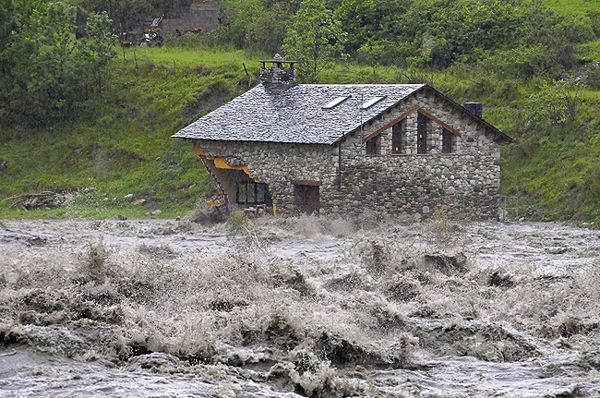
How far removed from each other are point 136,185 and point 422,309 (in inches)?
1019

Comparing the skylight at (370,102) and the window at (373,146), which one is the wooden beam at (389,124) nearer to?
the window at (373,146)

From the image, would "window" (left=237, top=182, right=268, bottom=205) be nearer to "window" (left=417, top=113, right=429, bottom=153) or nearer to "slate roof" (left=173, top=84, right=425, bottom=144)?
"slate roof" (left=173, top=84, right=425, bottom=144)

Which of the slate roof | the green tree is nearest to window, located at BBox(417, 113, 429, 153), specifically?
the slate roof

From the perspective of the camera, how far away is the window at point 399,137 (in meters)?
41.4

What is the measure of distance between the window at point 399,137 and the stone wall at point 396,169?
12 cm

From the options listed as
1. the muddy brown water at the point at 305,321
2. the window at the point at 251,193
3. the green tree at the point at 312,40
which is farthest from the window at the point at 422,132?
the green tree at the point at 312,40

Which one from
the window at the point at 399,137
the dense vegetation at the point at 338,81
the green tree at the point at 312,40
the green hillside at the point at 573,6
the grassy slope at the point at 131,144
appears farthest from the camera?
the green hillside at the point at 573,6

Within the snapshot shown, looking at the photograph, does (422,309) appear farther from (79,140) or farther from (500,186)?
(79,140)

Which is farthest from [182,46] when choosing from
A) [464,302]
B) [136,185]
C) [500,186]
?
[464,302]

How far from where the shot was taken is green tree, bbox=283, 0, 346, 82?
175ft

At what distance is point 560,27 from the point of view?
53188 millimetres

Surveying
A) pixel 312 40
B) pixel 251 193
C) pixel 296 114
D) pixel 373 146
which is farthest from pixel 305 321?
pixel 312 40

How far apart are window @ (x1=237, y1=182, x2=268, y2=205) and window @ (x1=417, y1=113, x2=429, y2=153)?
510 cm

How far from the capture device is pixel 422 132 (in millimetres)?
41781
